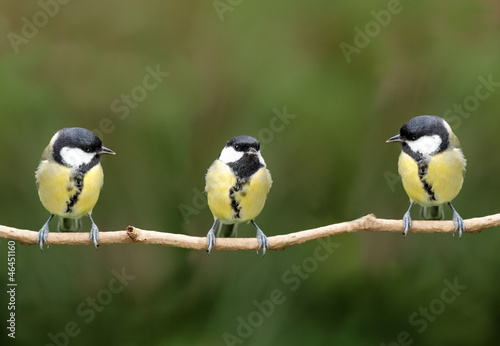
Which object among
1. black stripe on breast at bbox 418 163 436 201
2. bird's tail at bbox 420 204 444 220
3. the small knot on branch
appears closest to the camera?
the small knot on branch

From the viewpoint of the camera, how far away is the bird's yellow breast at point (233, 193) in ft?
6.11

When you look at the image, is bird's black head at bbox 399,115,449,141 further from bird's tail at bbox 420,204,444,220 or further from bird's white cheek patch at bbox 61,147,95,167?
bird's white cheek patch at bbox 61,147,95,167

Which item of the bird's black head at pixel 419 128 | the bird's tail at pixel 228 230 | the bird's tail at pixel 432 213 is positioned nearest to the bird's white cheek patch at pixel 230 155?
the bird's tail at pixel 228 230

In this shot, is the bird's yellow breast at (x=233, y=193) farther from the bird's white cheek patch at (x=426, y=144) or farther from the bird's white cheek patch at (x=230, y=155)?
the bird's white cheek patch at (x=426, y=144)

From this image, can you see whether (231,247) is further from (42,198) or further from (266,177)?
(42,198)

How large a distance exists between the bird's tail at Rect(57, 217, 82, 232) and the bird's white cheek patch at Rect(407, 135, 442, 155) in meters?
0.97

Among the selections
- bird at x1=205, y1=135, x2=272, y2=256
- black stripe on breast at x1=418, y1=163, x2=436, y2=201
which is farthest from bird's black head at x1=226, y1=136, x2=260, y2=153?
black stripe on breast at x1=418, y1=163, x2=436, y2=201

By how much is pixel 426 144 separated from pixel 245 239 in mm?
559

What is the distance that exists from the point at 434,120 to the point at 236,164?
1.83 feet

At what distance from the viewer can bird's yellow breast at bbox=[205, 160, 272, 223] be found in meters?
1.86

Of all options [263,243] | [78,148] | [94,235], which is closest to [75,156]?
[78,148]

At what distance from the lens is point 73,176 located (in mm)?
1854

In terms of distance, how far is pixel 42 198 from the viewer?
1.91 metres

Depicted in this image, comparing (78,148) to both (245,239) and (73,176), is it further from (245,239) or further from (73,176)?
(245,239)
